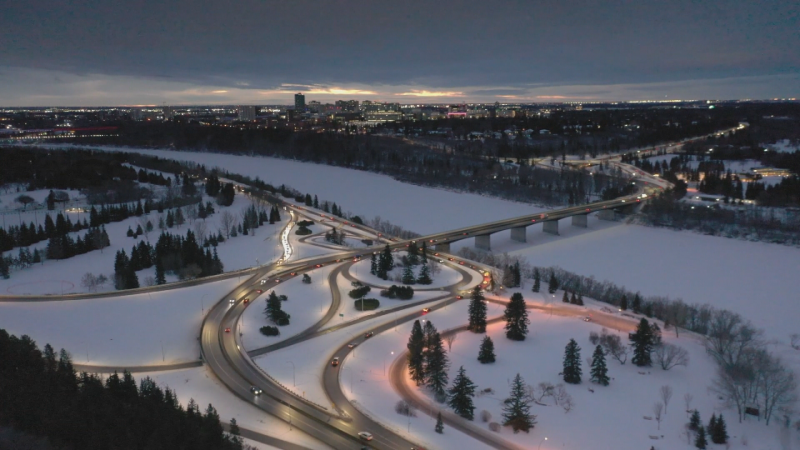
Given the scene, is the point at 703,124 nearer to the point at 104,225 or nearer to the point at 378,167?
the point at 378,167

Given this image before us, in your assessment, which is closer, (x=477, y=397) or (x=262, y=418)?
(x=262, y=418)

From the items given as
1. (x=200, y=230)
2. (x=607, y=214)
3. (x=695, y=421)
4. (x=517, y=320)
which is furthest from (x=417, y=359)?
(x=607, y=214)

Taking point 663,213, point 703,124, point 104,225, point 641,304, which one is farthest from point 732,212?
point 703,124

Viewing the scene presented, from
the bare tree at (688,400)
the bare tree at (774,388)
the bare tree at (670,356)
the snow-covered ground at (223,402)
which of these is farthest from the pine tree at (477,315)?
the snow-covered ground at (223,402)

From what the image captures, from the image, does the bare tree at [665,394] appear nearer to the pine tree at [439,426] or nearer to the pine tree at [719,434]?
the pine tree at [719,434]

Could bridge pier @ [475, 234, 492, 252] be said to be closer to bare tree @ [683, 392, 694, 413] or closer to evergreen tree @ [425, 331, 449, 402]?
evergreen tree @ [425, 331, 449, 402]

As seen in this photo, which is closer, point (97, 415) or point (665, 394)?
point (97, 415)

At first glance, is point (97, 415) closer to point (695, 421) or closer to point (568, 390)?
point (568, 390)
